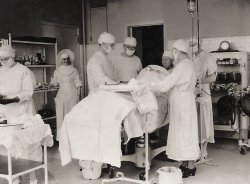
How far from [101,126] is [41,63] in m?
3.74

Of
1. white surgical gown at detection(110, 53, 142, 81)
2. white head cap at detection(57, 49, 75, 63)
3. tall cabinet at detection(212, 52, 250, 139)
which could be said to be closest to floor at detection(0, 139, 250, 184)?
tall cabinet at detection(212, 52, 250, 139)

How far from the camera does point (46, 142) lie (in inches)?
175

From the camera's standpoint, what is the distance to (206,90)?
6.57 m

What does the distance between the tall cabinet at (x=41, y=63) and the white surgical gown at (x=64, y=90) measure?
0.17 metres

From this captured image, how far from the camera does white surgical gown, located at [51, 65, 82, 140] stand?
7383 millimetres

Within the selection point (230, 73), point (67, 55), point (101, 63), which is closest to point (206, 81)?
point (230, 73)

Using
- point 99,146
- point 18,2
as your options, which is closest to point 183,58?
point 99,146

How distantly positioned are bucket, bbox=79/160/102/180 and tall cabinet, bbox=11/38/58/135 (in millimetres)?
2393

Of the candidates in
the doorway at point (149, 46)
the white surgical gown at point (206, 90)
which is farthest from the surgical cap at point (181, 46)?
the doorway at point (149, 46)

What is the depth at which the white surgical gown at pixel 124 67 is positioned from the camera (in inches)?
259

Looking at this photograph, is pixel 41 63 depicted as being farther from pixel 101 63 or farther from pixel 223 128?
pixel 223 128

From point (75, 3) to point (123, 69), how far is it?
337cm

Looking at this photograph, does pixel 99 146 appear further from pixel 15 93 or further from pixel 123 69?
pixel 123 69

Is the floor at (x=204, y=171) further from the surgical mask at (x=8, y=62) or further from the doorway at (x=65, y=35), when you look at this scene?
the doorway at (x=65, y=35)
